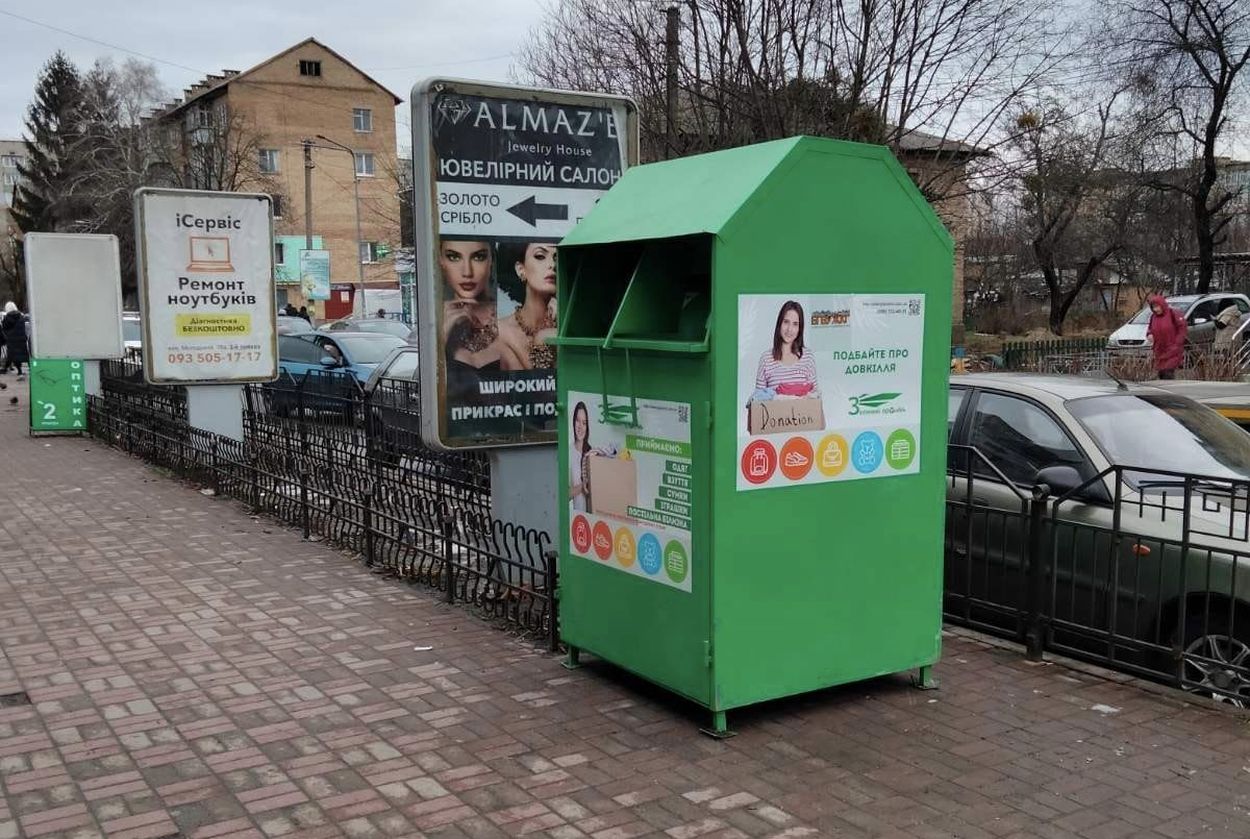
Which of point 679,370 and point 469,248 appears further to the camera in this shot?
point 469,248

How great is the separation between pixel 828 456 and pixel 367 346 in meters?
15.1

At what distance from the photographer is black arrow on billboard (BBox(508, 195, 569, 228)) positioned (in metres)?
6.69

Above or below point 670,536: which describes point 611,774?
below

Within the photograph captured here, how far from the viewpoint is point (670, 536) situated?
4.70 m

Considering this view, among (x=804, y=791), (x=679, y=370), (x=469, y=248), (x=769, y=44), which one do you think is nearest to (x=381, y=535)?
(x=469, y=248)

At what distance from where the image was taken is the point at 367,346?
18.9 metres

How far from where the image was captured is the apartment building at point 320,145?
58156 millimetres

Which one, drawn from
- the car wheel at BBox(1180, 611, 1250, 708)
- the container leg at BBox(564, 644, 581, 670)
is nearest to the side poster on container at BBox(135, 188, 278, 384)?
the container leg at BBox(564, 644, 581, 670)

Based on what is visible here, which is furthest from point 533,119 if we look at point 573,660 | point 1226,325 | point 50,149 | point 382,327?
point 50,149

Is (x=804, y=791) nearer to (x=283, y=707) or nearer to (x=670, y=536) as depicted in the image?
(x=670, y=536)

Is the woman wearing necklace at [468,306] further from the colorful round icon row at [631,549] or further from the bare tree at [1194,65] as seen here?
the bare tree at [1194,65]

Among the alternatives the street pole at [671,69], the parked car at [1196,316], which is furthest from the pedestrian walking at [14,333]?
the parked car at [1196,316]

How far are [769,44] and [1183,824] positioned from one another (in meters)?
12.4

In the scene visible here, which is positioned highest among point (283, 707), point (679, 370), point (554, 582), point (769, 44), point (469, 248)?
point (769, 44)
